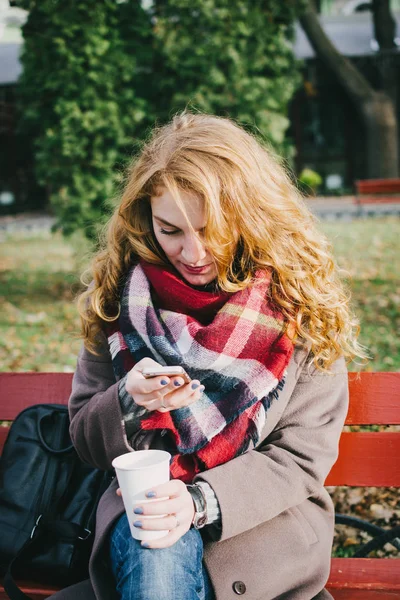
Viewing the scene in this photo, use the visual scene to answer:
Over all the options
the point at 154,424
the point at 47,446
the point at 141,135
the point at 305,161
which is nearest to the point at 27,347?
the point at 141,135

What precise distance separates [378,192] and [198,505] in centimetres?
1329

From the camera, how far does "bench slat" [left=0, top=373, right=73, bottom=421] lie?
104 inches

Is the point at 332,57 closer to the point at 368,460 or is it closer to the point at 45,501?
the point at 368,460

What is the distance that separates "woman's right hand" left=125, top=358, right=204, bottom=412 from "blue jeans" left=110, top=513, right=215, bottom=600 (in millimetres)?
371

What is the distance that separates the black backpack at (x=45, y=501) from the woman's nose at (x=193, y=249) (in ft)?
2.60

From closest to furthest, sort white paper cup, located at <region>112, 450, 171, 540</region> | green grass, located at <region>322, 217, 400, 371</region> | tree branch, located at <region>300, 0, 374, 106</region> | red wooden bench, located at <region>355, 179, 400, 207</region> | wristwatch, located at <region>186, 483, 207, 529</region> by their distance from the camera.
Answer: white paper cup, located at <region>112, 450, 171, 540</region>, wristwatch, located at <region>186, 483, 207, 529</region>, green grass, located at <region>322, 217, 400, 371</region>, red wooden bench, located at <region>355, 179, 400, 207</region>, tree branch, located at <region>300, 0, 374, 106</region>

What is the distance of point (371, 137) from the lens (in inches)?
786

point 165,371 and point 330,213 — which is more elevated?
point 165,371

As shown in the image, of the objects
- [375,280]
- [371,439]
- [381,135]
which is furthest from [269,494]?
[381,135]

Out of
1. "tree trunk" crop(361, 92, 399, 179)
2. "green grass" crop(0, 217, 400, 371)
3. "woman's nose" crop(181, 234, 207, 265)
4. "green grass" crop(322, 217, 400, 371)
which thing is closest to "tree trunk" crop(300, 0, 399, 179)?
"tree trunk" crop(361, 92, 399, 179)

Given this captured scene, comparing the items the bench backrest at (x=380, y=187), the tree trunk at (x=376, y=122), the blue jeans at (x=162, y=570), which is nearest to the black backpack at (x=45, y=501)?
the blue jeans at (x=162, y=570)

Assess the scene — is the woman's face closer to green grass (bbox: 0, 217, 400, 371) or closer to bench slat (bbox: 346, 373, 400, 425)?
bench slat (bbox: 346, 373, 400, 425)

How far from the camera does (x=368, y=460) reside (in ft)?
8.04

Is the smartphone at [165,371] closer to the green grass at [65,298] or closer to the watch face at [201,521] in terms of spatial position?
the watch face at [201,521]
